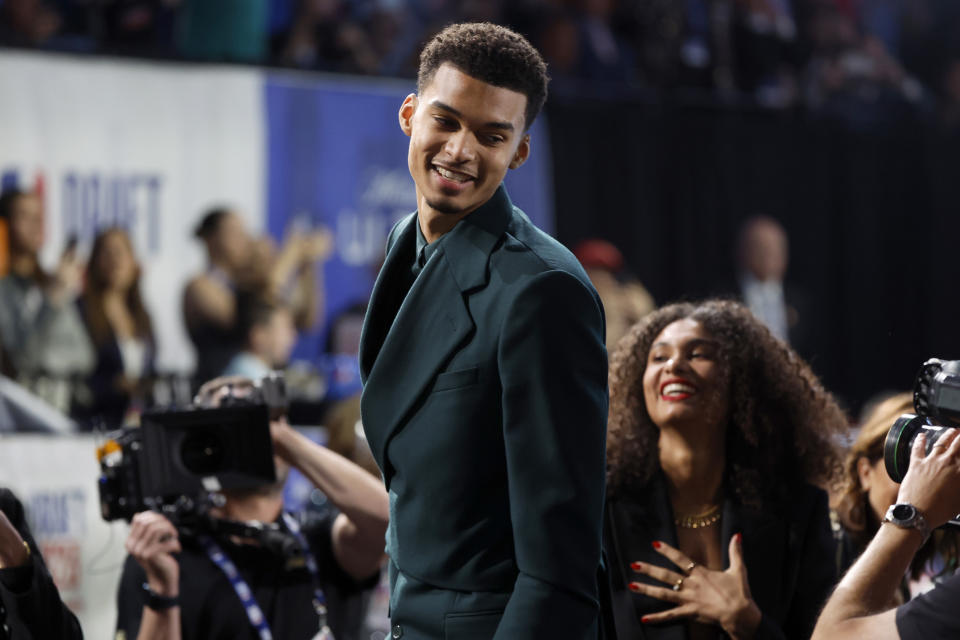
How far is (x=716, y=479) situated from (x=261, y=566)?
0.98 metres

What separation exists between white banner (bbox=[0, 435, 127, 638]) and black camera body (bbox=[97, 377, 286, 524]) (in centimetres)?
251

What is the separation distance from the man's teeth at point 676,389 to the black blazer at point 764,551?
20cm

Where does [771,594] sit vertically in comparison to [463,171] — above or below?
below

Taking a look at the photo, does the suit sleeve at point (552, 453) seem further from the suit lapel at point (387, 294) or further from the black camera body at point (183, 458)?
the black camera body at point (183, 458)

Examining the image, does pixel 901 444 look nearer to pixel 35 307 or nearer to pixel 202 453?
pixel 202 453

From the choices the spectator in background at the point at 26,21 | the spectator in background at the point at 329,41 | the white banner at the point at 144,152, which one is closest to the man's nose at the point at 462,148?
the white banner at the point at 144,152

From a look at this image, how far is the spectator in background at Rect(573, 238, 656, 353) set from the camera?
6129 millimetres

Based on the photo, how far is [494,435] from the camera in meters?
1.40

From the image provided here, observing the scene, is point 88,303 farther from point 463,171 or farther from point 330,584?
point 463,171

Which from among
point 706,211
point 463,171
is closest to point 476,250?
point 463,171

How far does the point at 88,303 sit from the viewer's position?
→ 547 cm

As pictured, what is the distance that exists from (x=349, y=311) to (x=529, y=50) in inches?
181

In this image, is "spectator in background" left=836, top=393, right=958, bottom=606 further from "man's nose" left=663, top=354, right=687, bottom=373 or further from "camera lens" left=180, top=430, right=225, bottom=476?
"camera lens" left=180, top=430, right=225, bottom=476

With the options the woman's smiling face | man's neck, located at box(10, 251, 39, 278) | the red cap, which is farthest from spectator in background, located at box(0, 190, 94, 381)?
the woman's smiling face
